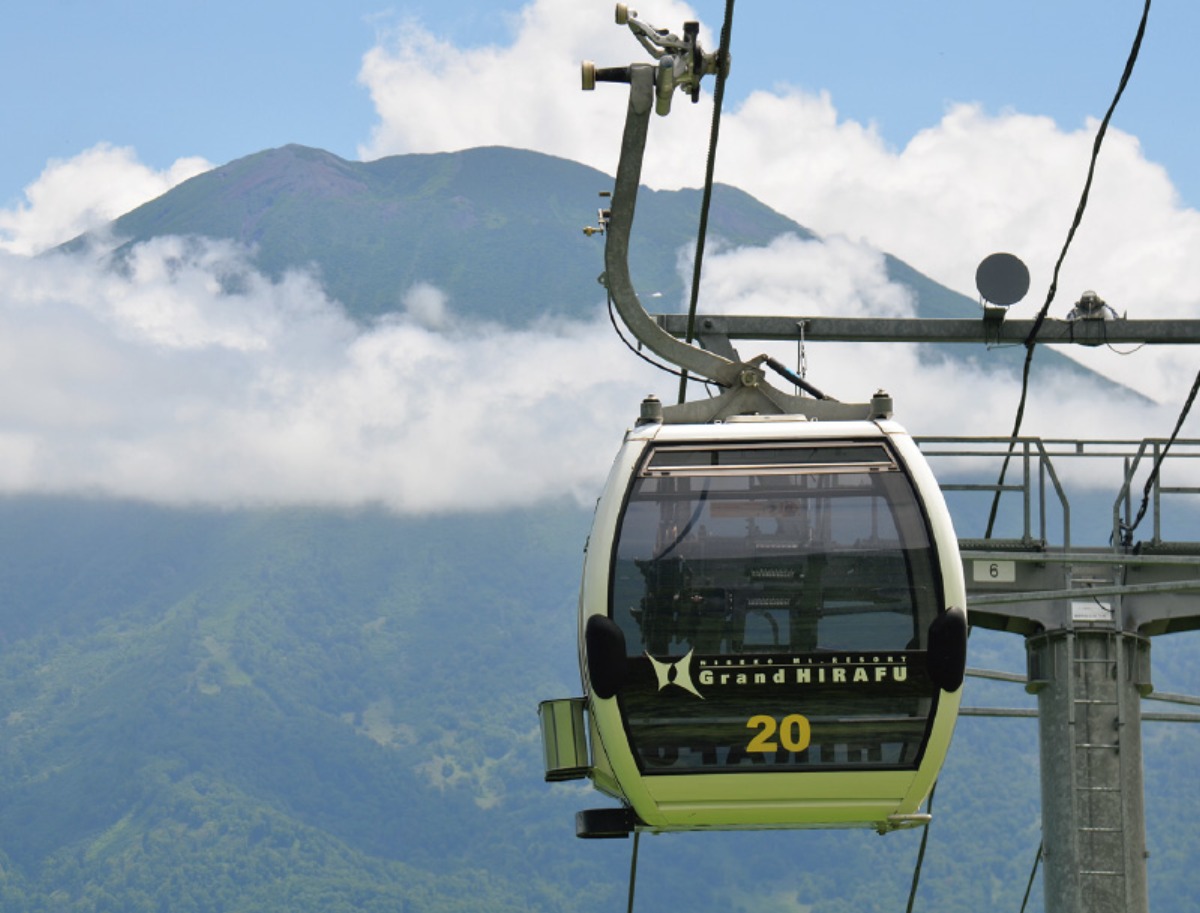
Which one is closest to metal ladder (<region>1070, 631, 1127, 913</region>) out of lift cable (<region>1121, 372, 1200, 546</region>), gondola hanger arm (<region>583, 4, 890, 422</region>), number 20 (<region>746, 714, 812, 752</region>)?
lift cable (<region>1121, 372, 1200, 546</region>)

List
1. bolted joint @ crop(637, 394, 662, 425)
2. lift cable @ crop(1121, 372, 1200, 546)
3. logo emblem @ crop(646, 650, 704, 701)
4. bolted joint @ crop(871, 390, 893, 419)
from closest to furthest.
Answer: logo emblem @ crop(646, 650, 704, 701) < bolted joint @ crop(871, 390, 893, 419) < bolted joint @ crop(637, 394, 662, 425) < lift cable @ crop(1121, 372, 1200, 546)

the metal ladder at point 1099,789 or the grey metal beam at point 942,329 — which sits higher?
the grey metal beam at point 942,329

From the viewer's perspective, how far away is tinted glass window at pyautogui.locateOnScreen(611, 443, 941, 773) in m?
9.66

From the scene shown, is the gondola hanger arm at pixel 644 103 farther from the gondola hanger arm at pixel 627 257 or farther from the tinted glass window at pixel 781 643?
the tinted glass window at pixel 781 643

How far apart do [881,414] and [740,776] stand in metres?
2.19

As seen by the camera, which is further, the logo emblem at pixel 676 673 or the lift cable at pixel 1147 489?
the lift cable at pixel 1147 489

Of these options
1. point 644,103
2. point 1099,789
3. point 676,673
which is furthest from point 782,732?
point 1099,789

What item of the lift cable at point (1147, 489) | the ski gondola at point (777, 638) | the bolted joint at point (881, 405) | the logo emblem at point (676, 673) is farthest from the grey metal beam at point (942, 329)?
the logo emblem at point (676, 673)

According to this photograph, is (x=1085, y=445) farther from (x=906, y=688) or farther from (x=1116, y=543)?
(x=906, y=688)

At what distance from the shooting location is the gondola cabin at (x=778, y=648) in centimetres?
→ 966

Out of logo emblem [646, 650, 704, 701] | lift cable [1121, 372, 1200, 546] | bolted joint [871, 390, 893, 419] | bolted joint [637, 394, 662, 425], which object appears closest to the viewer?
logo emblem [646, 650, 704, 701]

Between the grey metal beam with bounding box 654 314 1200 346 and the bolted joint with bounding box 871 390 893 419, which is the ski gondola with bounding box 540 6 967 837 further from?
the grey metal beam with bounding box 654 314 1200 346

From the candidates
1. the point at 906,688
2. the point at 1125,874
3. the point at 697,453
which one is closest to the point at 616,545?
the point at 697,453

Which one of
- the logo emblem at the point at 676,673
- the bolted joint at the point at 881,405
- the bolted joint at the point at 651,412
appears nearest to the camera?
the logo emblem at the point at 676,673
